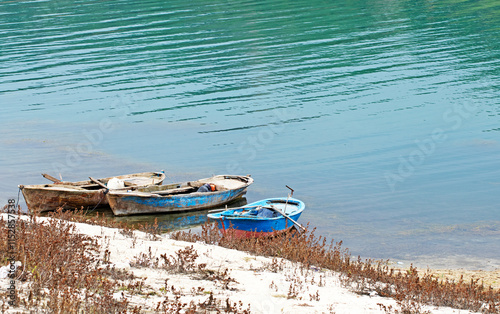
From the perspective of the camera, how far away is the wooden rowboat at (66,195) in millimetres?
19562

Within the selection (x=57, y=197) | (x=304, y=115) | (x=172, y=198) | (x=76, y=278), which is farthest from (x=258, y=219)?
(x=304, y=115)

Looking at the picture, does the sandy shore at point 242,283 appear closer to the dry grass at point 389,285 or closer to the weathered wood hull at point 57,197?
the dry grass at point 389,285

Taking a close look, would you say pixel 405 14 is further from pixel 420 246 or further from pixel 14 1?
pixel 14 1

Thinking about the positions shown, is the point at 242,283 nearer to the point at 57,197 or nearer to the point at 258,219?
the point at 258,219

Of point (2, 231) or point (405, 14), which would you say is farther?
→ point (405, 14)

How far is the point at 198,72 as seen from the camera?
4072 centimetres

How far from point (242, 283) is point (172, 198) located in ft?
35.7

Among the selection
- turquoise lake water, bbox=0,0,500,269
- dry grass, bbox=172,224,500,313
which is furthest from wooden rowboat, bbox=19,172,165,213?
dry grass, bbox=172,224,500,313

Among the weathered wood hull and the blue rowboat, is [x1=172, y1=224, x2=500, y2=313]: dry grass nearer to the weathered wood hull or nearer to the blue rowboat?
the blue rowboat

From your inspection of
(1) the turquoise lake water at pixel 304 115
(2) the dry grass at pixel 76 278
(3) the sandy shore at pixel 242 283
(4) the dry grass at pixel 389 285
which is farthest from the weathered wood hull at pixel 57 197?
(2) the dry grass at pixel 76 278

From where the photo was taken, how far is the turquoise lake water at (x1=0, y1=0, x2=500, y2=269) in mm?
20516

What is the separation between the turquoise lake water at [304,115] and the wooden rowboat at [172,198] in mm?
566

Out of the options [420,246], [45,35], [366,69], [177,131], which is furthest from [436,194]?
[45,35]

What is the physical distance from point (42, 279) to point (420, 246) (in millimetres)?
12558
